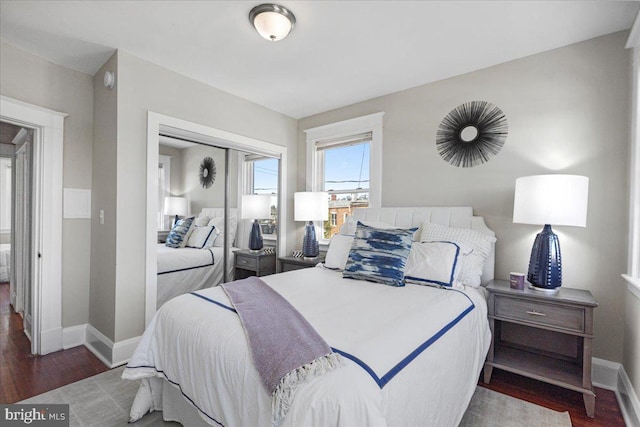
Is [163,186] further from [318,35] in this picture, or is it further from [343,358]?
[343,358]

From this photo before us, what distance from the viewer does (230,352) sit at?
124cm

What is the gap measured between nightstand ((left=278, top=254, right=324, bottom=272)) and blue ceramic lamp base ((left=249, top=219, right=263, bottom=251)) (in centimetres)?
37

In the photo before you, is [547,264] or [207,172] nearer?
[547,264]

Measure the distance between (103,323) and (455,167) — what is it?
11.6 ft

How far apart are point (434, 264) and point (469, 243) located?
1.40ft

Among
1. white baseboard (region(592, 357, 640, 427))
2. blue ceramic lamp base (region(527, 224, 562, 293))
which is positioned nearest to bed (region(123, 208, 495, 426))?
blue ceramic lamp base (region(527, 224, 562, 293))

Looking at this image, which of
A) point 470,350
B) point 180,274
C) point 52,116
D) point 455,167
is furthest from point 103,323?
point 455,167

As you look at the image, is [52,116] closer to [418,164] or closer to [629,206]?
[418,164]

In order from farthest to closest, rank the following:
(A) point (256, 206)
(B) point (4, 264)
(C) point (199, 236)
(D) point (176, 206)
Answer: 1. (B) point (4, 264)
2. (A) point (256, 206)
3. (C) point (199, 236)
4. (D) point (176, 206)

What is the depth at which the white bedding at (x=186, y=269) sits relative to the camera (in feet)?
9.40

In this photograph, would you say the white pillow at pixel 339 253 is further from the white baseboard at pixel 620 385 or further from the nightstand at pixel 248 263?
the white baseboard at pixel 620 385

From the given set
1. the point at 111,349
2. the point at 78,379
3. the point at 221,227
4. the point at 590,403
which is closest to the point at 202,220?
the point at 221,227

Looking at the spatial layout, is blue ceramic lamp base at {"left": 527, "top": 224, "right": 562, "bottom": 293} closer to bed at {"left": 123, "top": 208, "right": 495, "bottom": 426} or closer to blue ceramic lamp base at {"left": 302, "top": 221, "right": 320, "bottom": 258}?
bed at {"left": 123, "top": 208, "right": 495, "bottom": 426}

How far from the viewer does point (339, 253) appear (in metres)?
2.71
